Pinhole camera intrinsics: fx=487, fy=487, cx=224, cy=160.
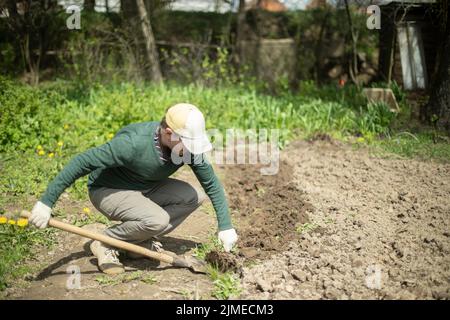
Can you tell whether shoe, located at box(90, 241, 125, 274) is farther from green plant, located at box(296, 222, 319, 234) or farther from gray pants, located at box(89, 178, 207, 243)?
green plant, located at box(296, 222, 319, 234)

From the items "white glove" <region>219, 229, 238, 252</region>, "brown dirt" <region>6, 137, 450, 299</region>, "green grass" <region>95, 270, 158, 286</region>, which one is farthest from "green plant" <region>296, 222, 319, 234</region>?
"green grass" <region>95, 270, 158, 286</region>

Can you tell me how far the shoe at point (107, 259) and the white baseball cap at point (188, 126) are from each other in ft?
3.27

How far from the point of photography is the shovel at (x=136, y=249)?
3074mm

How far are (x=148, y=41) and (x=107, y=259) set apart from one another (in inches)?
245

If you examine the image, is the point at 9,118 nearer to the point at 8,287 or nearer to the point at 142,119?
the point at 142,119

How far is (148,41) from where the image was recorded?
Answer: 8898mm

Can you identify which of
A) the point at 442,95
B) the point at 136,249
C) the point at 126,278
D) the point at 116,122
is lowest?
the point at 126,278

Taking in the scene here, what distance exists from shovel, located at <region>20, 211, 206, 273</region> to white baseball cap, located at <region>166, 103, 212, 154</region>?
788 mm

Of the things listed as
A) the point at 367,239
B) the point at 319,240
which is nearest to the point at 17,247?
the point at 319,240

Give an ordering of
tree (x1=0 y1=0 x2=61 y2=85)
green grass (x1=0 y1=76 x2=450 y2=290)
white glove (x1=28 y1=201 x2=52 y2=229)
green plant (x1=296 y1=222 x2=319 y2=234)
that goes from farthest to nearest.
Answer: tree (x1=0 y1=0 x2=61 y2=85) < green grass (x1=0 y1=76 x2=450 y2=290) < green plant (x1=296 y1=222 x2=319 y2=234) < white glove (x1=28 y1=201 x2=52 y2=229)

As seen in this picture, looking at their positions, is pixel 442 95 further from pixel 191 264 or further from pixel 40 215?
pixel 40 215

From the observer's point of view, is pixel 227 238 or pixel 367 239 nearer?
pixel 227 238

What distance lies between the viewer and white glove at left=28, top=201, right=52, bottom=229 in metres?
2.97

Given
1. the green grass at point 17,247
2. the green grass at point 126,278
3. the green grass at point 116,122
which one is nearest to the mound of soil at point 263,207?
the green grass at point 116,122
